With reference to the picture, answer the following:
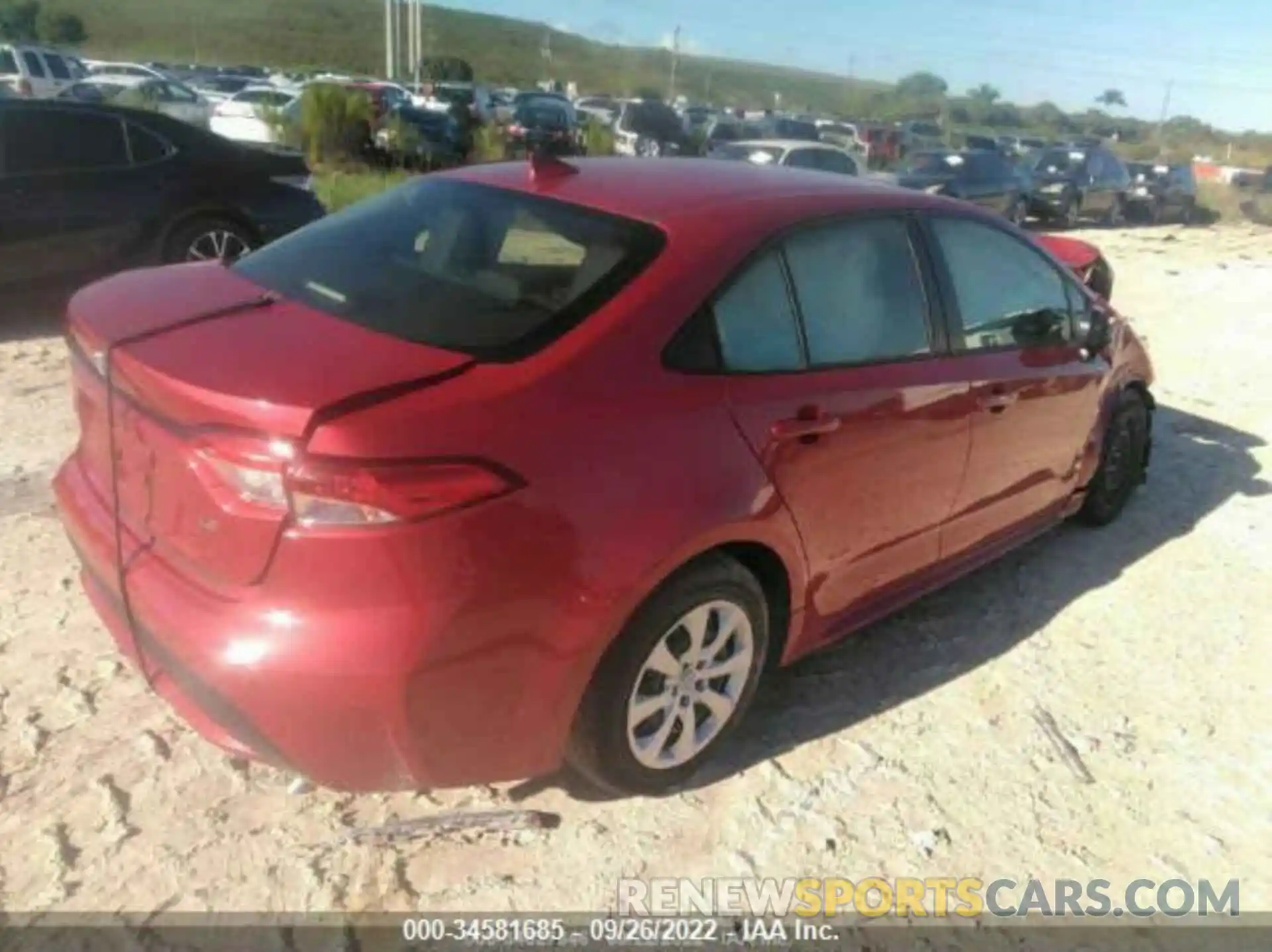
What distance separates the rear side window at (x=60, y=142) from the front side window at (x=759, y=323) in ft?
19.4

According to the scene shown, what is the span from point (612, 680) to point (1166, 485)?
4.15m

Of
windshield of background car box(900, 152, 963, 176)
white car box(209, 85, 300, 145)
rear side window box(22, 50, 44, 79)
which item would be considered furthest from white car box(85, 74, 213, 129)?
windshield of background car box(900, 152, 963, 176)

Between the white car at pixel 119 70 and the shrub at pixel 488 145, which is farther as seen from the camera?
the white car at pixel 119 70

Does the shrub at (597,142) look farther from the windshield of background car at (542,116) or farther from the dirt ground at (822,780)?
the dirt ground at (822,780)

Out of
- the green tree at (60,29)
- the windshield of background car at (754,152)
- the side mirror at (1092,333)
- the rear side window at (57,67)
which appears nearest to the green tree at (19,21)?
the green tree at (60,29)

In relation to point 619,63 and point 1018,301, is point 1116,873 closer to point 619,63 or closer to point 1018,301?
point 1018,301

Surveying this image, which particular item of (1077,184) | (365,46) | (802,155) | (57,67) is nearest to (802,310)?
(802,155)

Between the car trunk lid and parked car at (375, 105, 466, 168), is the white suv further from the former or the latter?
the car trunk lid

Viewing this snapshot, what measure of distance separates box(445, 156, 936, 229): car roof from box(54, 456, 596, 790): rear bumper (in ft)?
3.96

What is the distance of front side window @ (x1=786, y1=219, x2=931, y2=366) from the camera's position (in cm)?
312

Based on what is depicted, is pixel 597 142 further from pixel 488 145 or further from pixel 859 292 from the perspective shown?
pixel 859 292

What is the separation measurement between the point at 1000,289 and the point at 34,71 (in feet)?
90.8

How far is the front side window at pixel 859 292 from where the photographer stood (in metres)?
3.12

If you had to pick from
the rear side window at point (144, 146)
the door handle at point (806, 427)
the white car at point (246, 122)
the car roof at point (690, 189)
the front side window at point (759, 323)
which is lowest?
the white car at point (246, 122)
